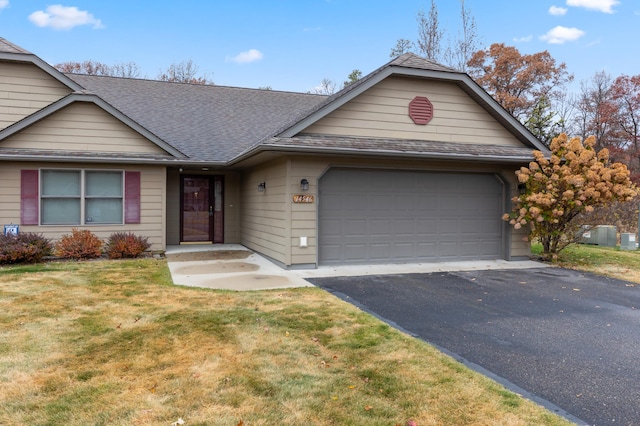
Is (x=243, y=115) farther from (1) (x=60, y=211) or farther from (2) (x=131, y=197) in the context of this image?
(1) (x=60, y=211)

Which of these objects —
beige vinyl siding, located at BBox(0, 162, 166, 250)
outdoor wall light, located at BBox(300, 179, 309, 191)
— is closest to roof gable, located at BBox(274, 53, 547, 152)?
outdoor wall light, located at BBox(300, 179, 309, 191)

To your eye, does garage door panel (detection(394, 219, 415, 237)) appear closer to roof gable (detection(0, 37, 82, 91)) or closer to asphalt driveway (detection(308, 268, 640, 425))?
asphalt driveway (detection(308, 268, 640, 425))

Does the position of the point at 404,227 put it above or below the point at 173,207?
below

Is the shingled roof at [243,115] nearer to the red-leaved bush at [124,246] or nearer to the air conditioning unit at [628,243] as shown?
the red-leaved bush at [124,246]

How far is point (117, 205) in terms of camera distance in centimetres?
1065

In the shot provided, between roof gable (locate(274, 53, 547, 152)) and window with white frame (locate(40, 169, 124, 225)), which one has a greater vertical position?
roof gable (locate(274, 53, 547, 152))

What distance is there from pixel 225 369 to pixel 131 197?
8186 millimetres

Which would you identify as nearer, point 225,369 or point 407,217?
point 225,369

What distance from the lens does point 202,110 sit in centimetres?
1484

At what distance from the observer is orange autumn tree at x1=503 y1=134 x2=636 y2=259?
370 inches

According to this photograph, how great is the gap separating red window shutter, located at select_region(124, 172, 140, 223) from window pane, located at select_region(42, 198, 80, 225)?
3.60ft

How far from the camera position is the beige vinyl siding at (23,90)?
10.8m

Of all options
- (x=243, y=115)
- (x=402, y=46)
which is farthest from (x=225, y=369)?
(x=402, y=46)

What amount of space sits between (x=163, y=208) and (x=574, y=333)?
931 centimetres
